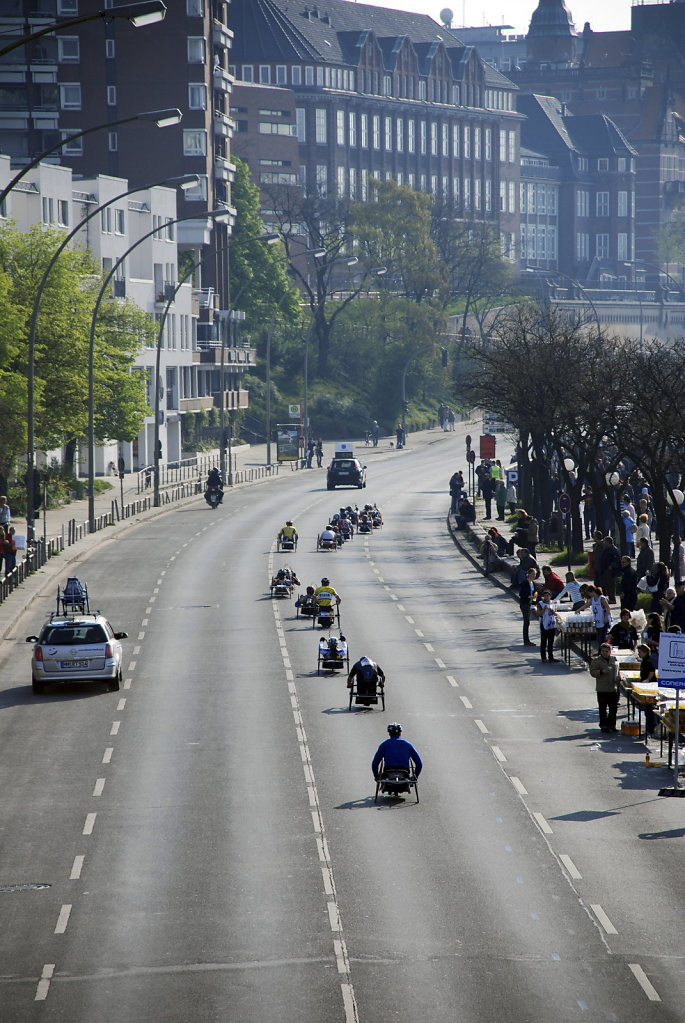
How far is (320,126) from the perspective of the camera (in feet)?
564

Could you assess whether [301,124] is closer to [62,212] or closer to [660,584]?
[62,212]

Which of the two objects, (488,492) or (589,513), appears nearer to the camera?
(589,513)

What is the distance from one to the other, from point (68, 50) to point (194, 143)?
1141cm

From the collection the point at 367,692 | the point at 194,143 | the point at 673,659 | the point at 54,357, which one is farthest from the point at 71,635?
the point at 194,143

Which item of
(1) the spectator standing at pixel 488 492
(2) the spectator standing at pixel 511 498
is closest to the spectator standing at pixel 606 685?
(1) the spectator standing at pixel 488 492

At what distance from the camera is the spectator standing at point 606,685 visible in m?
25.0

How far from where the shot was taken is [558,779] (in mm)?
22297

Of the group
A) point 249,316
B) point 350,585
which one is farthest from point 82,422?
point 249,316

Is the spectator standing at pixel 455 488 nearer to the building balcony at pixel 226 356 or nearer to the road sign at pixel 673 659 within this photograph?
the building balcony at pixel 226 356

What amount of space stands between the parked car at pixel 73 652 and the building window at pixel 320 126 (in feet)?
483

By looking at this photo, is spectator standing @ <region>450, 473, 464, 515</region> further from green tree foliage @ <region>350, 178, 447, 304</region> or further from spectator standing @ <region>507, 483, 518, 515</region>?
green tree foliage @ <region>350, 178, 447, 304</region>

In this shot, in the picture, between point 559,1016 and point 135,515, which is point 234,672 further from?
point 135,515

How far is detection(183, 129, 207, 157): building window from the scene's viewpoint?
111 metres

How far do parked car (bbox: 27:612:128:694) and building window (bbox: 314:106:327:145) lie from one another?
147 m
